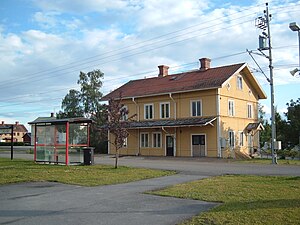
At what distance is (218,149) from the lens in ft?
110

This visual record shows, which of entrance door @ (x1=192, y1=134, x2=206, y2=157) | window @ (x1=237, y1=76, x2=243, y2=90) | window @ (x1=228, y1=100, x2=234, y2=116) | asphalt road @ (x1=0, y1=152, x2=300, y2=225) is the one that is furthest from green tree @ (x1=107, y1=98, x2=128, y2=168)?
window @ (x1=237, y1=76, x2=243, y2=90)

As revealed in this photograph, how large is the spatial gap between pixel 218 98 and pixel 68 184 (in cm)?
2219

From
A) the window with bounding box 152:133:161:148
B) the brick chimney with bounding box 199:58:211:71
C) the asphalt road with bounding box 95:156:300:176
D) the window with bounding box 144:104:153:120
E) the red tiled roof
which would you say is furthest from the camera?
the brick chimney with bounding box 199:58:211:71

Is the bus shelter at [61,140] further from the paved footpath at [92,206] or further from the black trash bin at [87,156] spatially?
the paved footpath at [92,206]

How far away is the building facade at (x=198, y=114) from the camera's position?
112 feet

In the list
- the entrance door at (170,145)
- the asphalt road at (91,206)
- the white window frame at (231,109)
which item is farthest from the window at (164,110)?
the asphalt road at (91,206)

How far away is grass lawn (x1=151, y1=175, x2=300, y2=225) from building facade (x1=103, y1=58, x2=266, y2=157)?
20.3 m

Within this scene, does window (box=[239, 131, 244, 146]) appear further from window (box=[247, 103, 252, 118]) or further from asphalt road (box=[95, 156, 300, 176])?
asphalt road (box=[95, 156, 300, 176])

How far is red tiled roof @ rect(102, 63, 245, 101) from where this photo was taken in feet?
115

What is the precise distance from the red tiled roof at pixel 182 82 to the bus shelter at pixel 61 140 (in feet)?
32.4

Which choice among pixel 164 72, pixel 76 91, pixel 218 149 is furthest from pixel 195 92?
pixel 76 91

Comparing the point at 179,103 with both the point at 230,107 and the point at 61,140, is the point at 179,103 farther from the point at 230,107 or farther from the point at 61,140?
the point at 61,140

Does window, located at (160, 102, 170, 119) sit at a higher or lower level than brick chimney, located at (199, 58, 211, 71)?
lower

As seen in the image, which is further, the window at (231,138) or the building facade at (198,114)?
the window at (231,138)
